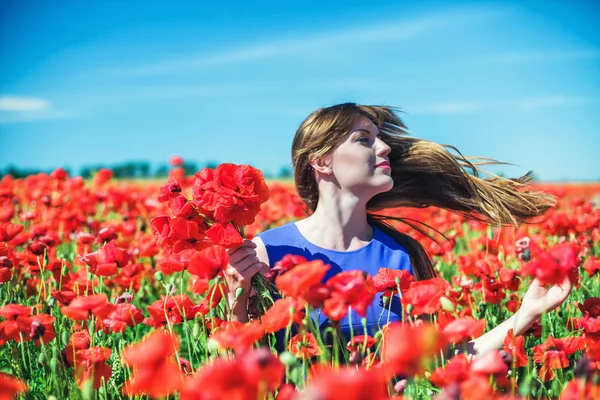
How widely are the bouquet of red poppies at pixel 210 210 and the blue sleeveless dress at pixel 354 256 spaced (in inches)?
27.5

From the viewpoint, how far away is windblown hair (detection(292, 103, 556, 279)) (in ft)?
10.9

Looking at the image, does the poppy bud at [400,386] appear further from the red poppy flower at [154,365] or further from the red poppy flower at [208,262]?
the red poppy flower at [154,365]

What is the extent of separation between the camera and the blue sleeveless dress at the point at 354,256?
2918 millimetres

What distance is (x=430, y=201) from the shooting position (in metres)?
3.90

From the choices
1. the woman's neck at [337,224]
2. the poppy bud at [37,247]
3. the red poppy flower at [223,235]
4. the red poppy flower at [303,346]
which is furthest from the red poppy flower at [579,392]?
the poppy bud at [37,247]

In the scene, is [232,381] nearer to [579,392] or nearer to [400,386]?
[579,392]

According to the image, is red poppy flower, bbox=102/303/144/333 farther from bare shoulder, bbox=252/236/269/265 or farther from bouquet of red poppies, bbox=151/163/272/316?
bare shoulder, bbox=252/236/269/265

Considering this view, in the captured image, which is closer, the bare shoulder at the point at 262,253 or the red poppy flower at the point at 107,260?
the red poppy flower at the point at 107,260

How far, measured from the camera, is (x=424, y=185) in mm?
3857

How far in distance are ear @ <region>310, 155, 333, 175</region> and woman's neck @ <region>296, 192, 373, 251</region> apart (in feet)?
0.45

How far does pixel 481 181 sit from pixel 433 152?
426 millimetres

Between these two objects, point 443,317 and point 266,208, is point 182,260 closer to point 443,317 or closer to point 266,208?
point 443,317

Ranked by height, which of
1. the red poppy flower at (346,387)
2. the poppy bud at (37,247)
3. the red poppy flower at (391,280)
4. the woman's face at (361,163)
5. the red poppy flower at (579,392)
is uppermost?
the woman's face at (361,163)

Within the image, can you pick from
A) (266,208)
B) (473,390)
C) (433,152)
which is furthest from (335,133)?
(266,208)
